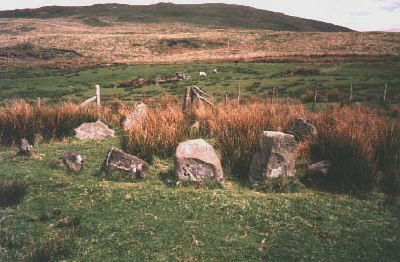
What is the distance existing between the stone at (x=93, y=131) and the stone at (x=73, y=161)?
303cm

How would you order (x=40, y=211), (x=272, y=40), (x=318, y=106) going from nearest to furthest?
(x=40, y=211)
(x=318, y=106)
(x=272, y=40)

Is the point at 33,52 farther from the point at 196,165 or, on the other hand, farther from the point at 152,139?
the point at 196,165

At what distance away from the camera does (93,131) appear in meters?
11.9

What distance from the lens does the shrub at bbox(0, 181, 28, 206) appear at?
6.67 meters

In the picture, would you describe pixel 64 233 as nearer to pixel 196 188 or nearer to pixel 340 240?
pixel 196 188

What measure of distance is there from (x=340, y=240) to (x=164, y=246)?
251cm

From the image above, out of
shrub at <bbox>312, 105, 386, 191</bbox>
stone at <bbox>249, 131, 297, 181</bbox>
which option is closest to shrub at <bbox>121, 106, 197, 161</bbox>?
stone at <bbox>249, 131, 297, 181</bbox>

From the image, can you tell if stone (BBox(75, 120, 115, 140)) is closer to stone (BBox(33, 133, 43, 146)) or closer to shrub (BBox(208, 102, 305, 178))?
stone (BBox(33, 133, 43, 146))

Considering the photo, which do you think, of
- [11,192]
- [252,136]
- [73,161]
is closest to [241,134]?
[252,136]

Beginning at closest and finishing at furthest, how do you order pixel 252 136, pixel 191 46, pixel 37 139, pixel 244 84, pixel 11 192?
pixel 11 192
pixel 252 136
pixel 37 139
pixel 244 84
pixel 191 46

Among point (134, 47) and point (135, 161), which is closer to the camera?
point (135, 161)

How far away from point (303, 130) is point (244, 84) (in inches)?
730

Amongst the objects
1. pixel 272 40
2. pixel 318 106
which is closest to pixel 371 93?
pixel 318 106

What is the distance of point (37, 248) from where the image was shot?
17.1 feet
